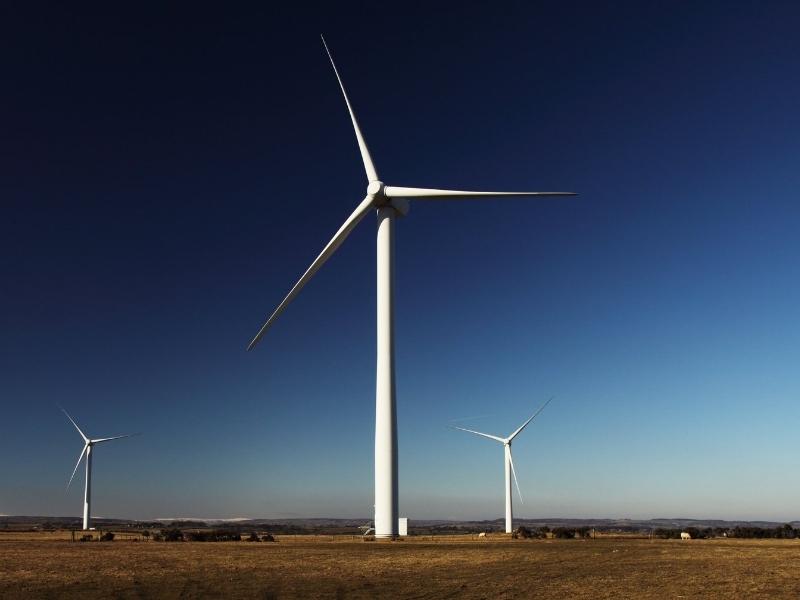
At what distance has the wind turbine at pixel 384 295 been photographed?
193ft

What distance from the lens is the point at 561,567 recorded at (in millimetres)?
39219

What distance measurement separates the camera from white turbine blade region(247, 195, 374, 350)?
201ft

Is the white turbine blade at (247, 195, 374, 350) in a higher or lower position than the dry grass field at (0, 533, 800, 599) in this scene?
higher

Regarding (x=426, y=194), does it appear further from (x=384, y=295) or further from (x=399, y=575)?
(x=399, y=575)

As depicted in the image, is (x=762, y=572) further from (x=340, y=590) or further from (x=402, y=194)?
(x=402, y=194)

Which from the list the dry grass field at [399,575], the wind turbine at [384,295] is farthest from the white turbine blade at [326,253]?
the dry grass field at [399,575]

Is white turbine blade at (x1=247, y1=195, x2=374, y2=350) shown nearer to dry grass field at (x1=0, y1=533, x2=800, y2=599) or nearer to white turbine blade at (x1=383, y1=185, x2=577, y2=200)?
white turbine blade at (x1=383, y1=185, x2=577, y2=200)

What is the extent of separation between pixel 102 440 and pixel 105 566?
101151mm

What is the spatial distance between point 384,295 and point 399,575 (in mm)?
31109

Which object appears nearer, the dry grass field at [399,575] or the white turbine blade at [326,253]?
the dry grass field at [399,575]

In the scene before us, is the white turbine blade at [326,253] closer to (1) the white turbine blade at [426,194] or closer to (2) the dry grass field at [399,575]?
(1) the white turbine blade at [426,194]

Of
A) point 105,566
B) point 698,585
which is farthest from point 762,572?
point 105,566

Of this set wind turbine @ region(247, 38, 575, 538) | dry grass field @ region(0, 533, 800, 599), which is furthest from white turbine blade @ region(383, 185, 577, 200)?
dry grass field @ region(0, 533, 800, 599)

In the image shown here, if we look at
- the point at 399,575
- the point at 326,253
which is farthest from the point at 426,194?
the point at 399,575
